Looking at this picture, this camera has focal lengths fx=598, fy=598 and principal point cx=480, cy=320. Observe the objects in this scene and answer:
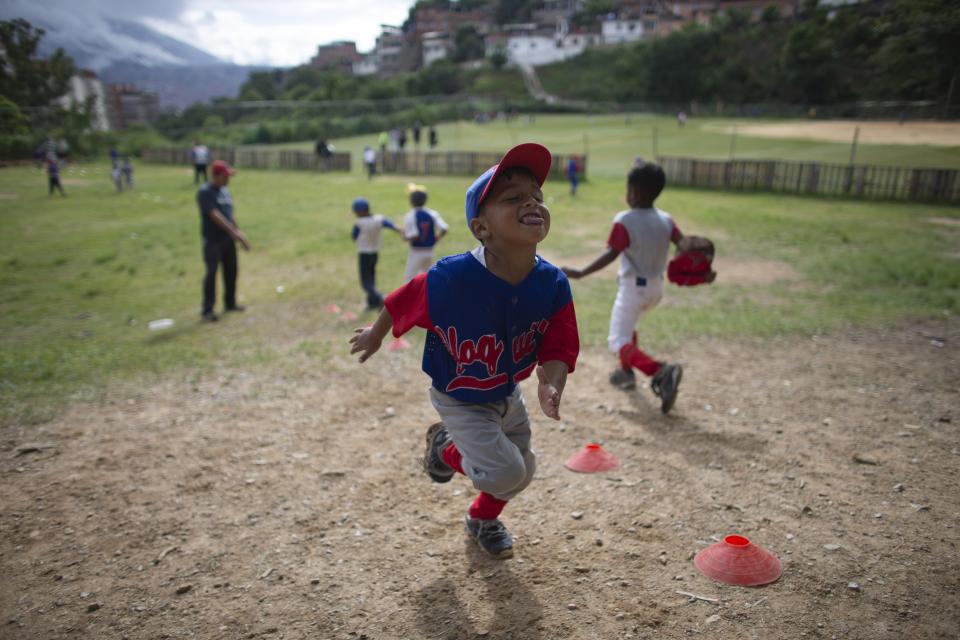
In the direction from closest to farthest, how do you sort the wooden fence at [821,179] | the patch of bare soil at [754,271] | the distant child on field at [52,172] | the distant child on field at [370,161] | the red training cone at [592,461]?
→ the red training cone at [592,461] < the patch of bare soil at [754,271] < the distant child on field at [52,172] < the wooden fence at [821,179] < the distant child on field at [370,161]

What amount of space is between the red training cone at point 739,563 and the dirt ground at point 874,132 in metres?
8.86

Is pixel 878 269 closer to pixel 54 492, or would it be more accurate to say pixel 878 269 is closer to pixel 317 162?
pixel 54 492

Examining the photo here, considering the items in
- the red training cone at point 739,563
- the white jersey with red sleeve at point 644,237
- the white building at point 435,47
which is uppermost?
the white building at point 435,47

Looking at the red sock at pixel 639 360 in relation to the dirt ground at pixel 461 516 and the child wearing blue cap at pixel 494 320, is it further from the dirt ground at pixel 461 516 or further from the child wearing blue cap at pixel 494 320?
the child wearing blue cap at pixel 494 320

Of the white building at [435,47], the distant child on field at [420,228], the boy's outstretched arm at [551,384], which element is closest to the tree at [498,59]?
the white building at [435,47]

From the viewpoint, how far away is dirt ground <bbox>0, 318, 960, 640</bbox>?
9.60 feet

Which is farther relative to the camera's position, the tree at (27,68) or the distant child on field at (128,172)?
the distant child on field at (128,172)

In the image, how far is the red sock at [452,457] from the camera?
332cm

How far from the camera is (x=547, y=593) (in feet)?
10.1

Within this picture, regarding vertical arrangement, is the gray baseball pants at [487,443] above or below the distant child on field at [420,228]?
below

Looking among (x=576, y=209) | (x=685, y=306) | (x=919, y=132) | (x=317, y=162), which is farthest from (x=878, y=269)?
(x=317, y=162)

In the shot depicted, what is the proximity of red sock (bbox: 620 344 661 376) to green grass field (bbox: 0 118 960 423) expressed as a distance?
166 cm

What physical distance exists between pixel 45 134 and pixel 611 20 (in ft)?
406

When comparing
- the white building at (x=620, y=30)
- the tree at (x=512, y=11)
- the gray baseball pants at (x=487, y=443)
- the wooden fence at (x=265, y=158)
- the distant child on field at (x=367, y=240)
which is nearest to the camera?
the gray baseball pants at (x=487, y=443)
